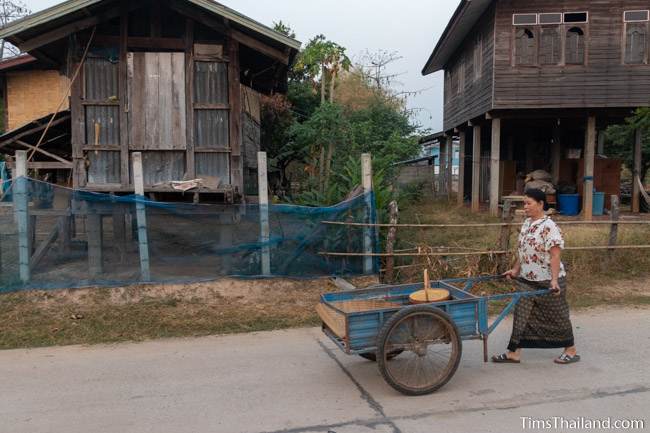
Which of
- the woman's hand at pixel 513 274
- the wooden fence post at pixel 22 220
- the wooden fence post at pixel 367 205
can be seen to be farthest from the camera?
the wooden fence post at pixel 367 205

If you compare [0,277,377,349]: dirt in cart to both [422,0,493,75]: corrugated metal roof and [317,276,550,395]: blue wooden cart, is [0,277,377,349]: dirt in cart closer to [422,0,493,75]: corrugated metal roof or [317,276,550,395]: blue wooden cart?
[317,276,550,395]: blue wooden cart

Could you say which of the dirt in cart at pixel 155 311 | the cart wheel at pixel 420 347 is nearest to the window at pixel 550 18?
the dirt in cart at pixel 155 311

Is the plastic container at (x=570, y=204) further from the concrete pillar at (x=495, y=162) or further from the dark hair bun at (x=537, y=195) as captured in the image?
the dark hair bun at (x=537, y=195)

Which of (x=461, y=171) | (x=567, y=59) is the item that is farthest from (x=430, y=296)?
(x=461, y=171)

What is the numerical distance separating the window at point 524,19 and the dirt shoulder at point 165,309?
9187mm

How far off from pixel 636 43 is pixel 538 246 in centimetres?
1273

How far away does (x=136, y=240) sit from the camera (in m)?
7.91

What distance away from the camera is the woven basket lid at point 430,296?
4.99 m

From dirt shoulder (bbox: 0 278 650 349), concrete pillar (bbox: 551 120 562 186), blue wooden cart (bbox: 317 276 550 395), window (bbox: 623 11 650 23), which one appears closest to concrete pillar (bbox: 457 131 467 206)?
concrete pillar (bbox: 551 120 562 186)

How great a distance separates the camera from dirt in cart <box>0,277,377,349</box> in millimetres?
6566

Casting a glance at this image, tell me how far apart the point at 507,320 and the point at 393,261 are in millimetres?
2292

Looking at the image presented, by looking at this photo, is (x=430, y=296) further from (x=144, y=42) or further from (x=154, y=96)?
(x=144, y=42)

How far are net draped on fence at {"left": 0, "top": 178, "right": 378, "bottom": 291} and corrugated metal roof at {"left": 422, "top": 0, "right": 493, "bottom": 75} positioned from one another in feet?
33.1

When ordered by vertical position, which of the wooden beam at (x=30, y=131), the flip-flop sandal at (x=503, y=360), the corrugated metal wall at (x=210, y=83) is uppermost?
the corrugated metal wall at (x=210, y=83)
